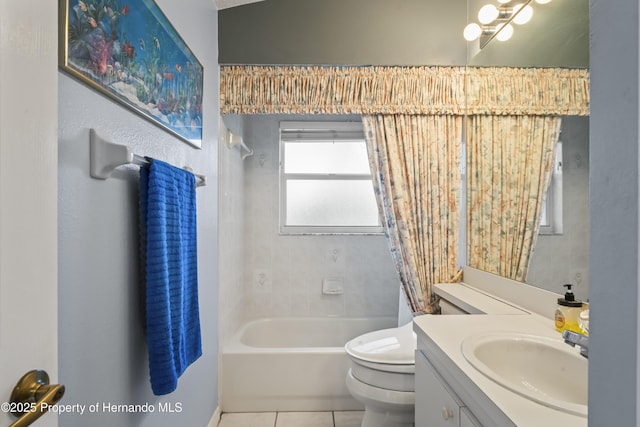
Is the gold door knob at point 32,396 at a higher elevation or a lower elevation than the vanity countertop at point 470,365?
higher

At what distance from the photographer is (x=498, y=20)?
1.94 m

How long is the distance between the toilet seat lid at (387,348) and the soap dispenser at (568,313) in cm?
68

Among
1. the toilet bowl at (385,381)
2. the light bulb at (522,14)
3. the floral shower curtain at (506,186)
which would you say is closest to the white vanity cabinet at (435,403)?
the toilet bowl at (385,381)

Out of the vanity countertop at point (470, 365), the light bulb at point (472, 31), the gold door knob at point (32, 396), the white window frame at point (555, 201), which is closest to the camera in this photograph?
the gold door knob at point (32, 396)

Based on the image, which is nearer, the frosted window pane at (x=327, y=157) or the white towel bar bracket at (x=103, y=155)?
the white towel bar bracket at (x=103, y=155)

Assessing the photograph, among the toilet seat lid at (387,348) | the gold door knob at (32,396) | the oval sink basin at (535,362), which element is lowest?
the toilet seat lid at (387,348)

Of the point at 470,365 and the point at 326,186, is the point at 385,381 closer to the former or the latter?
the point at 470,365

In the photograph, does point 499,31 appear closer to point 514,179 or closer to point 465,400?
point 514,179

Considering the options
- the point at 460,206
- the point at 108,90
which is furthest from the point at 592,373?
the point at 460,206

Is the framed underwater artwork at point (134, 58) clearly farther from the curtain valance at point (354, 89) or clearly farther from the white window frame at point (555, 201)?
the white window frame at point (555, 201)

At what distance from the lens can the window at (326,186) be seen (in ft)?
10.3

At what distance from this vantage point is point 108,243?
1031 mm

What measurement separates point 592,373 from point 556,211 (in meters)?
1.26

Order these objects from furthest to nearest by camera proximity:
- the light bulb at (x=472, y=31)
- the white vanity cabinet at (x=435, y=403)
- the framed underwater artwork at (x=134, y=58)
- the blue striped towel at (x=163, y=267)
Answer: the light bulb at (x=472, y=31)
the blue striped towel at (x=163, y=267)
the white vanity cabinet at (x=435, y=403)
the framed underwater artwork at (x=134, y=58)
